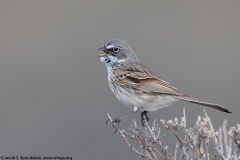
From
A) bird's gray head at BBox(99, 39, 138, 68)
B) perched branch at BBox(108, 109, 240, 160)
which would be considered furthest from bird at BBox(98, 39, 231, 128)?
perched branch at BBox(108, 109, 240, 160)

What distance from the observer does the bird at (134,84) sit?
26.2 feet

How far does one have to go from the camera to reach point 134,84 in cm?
825

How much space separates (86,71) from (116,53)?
5.34m

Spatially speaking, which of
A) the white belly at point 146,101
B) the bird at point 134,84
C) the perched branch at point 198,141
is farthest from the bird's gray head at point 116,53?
the perched branch at point 198,141

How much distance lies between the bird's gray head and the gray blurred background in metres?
2.43

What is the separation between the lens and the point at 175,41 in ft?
49.5

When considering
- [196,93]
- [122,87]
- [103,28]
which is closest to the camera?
[122,87]

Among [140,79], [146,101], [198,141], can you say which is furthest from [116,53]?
[198,141]

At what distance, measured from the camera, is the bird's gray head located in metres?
8.48

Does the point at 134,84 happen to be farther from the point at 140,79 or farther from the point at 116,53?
the point at 116,53

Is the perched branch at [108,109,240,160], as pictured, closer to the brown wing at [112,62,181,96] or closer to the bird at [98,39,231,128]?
the bird at [98,39,231,128]

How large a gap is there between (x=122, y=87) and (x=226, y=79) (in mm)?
5865

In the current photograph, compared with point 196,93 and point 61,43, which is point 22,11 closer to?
point 61,43

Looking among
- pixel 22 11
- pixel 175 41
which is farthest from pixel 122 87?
pixel 22 11
